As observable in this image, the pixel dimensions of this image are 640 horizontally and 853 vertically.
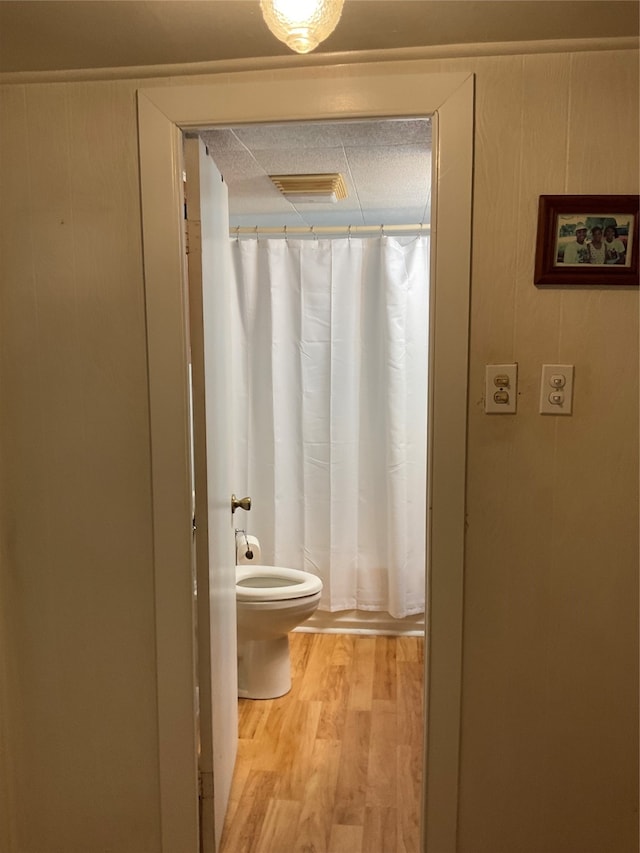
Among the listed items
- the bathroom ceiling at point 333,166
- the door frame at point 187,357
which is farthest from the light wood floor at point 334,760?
the bathroom ceiling at point 333,166

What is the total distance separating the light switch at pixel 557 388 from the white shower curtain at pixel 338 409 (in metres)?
1.42

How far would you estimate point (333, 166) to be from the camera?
2.21 meters

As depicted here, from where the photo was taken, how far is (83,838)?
162 cm

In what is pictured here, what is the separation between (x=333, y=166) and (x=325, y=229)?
653mm

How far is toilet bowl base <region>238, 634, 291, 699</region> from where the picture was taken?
2484 mm

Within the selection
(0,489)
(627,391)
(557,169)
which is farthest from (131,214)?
(627,391)

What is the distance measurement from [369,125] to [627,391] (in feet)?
3.60

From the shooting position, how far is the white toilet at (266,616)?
233cm

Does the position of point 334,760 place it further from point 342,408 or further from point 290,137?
point 290,137

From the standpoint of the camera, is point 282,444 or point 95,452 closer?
point 95,452

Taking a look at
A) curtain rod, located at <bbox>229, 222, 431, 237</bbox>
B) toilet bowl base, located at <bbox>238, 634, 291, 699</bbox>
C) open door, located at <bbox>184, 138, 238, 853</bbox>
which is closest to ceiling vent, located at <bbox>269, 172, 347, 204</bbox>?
curtain rod, located at <bbox>229, 222, 431, 237</bbox>

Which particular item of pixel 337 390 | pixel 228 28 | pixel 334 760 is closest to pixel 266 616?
pixel 334 760

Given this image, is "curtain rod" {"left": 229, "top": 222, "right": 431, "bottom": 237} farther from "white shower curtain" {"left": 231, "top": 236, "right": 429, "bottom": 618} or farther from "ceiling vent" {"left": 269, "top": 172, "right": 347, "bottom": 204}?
"ceiling vent" {"left": 269, "top": 172, "right": 347, "bottom": 204}

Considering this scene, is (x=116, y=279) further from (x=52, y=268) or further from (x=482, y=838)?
(x=482, y=838)
